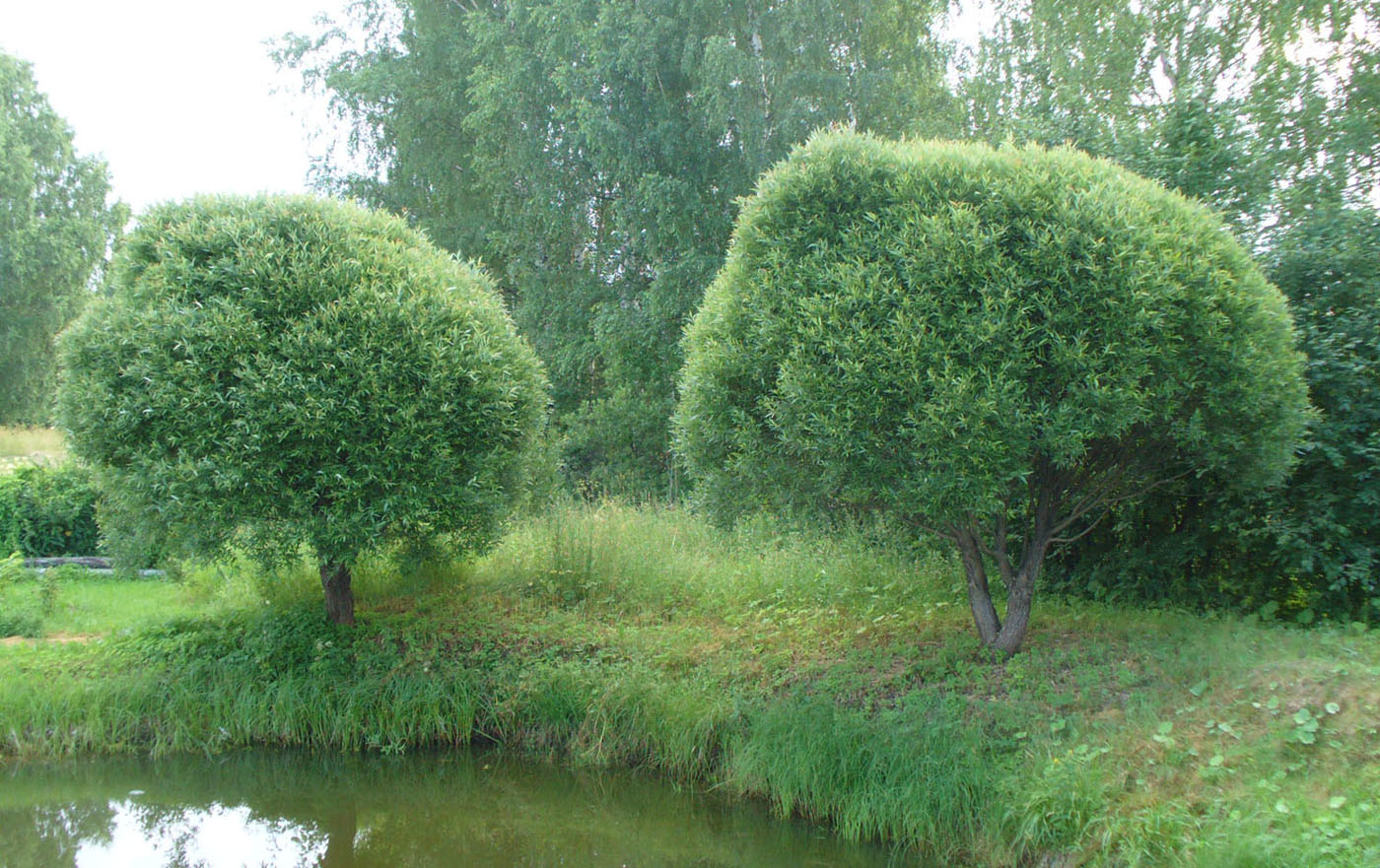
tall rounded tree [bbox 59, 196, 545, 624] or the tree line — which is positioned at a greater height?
the tree line

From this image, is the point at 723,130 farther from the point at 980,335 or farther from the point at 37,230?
the point at 37,230

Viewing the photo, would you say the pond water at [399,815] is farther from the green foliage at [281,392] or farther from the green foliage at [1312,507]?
the green foliage at [1312,507]

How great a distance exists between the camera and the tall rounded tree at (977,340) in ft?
20.0

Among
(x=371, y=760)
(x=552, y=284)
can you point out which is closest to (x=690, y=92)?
(x=552, y=284)

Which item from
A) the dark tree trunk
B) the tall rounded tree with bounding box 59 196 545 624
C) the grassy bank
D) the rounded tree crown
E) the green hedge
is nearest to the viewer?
the grassy bank

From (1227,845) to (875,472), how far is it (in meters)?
2.79

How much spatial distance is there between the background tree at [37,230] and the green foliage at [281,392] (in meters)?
29.7

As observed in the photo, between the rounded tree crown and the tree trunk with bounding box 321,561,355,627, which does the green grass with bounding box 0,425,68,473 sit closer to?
the tree trunk with bounding box 321,561,355,627

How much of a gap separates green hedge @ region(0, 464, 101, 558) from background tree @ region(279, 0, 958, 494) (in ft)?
24.5

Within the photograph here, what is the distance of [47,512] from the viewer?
13.2 m

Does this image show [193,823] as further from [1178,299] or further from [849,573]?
[1178,299]

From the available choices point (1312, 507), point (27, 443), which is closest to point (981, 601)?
point (1312, 507)

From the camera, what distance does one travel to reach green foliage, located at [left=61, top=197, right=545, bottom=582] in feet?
24.3

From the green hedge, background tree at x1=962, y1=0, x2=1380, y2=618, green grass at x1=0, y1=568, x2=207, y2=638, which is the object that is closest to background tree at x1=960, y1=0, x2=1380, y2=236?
background tree at x1=962, y1=0, x2=1380, y2=618
